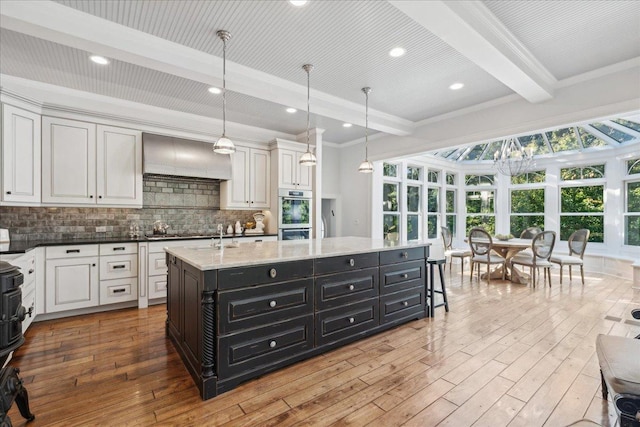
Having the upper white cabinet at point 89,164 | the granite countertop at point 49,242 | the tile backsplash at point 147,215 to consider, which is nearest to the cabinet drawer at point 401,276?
the granite countertop at point 49,242

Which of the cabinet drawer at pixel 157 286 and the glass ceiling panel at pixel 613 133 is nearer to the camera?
the cabinet drawer at pixel 157 286

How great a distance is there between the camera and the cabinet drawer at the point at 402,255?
321 cm

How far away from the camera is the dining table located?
5692 mm

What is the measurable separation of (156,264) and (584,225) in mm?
8649

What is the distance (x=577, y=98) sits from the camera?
3828 mm

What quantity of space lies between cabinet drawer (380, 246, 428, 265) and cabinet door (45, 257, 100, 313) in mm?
3515

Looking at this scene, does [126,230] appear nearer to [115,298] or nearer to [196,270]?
[115,298]

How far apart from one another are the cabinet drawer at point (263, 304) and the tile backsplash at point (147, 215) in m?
3.28

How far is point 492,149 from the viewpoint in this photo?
26.7 feet

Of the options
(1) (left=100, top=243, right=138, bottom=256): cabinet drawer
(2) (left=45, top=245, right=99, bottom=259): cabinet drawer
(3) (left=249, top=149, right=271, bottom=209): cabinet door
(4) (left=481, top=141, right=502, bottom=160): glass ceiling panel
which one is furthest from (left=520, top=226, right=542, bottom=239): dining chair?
(2) (left=45, top=245, right=99, bottom=259): cabinet drawer

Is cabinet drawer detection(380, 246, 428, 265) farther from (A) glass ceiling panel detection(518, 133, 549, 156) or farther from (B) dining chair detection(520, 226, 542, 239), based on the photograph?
(A) glass ceiling panel detection(518, 133, 549, 156)

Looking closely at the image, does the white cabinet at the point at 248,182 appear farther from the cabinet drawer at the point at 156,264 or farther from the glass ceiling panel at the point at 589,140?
the glass ceiling panel at the point at 589,140

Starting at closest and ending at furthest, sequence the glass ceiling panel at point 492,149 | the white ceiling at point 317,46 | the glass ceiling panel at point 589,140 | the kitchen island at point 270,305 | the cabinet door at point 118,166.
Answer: the kitchen island at point 270,305
the white ceiling at point 317,46
the cabinet door at point 118,166
the glass ceiling panel at point 589,140
the glass ceiling panel at point 492,149

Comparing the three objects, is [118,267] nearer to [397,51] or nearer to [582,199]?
[397,51]
